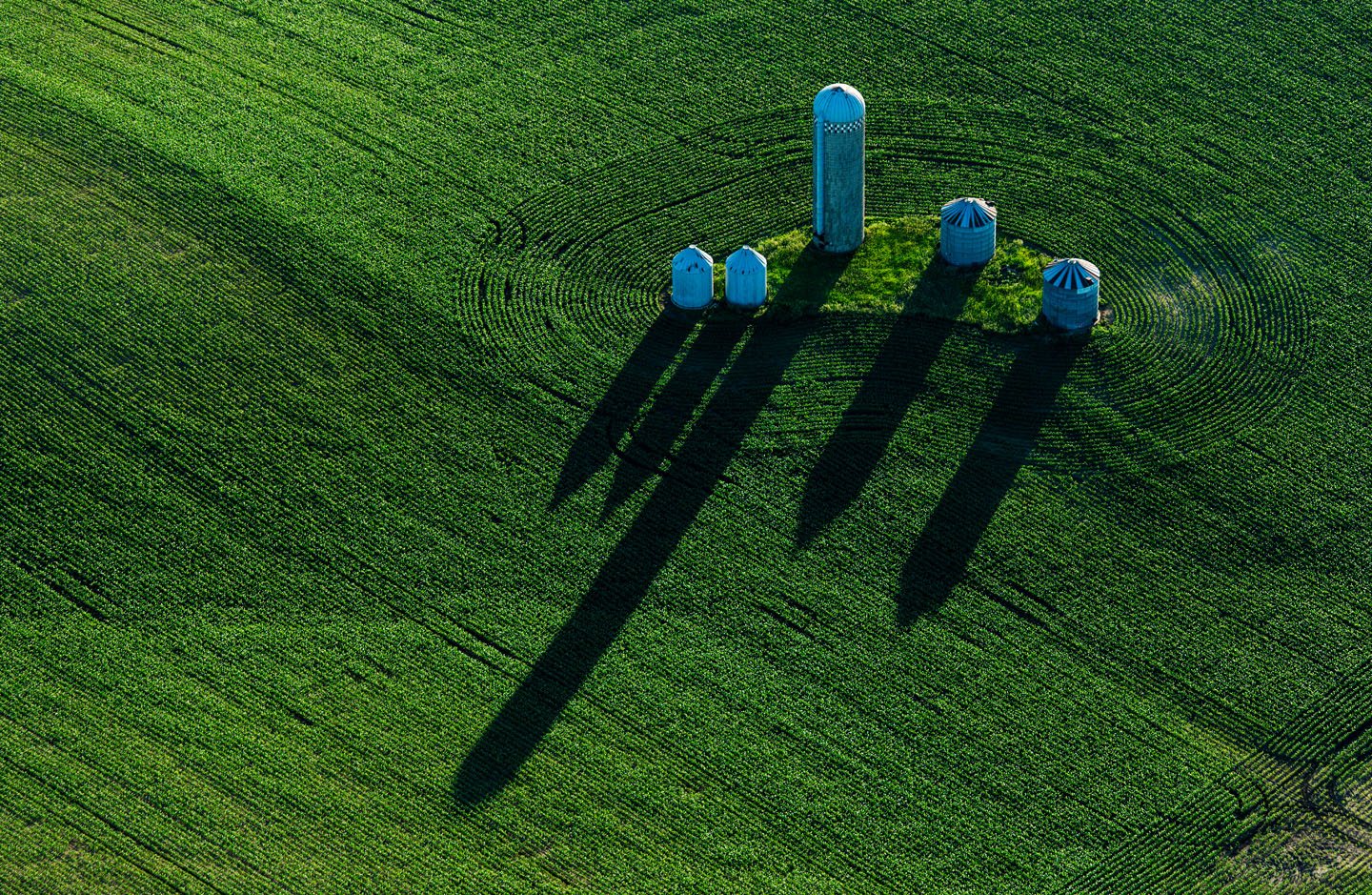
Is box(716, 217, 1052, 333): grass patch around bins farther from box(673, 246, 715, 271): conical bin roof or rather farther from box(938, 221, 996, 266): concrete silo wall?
box(673, 246, 715, 271): conical bin roof

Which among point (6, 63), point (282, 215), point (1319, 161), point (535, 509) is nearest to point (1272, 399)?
point (1319, 161)

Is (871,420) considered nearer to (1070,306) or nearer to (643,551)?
(1070,306)

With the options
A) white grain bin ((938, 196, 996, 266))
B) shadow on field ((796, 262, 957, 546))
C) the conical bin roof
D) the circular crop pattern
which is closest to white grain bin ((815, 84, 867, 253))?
the circular crop pattern

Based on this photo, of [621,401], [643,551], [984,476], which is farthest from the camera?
[621,401]

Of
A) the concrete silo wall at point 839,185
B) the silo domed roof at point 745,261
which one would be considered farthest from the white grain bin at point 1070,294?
the silo domed roof at point 745,261

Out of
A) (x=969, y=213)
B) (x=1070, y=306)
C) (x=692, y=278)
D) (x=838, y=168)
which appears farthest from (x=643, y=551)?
(x=969, y=213)

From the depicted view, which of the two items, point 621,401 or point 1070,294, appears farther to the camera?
point 1070,294

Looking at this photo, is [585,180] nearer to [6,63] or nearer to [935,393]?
[935,393]
